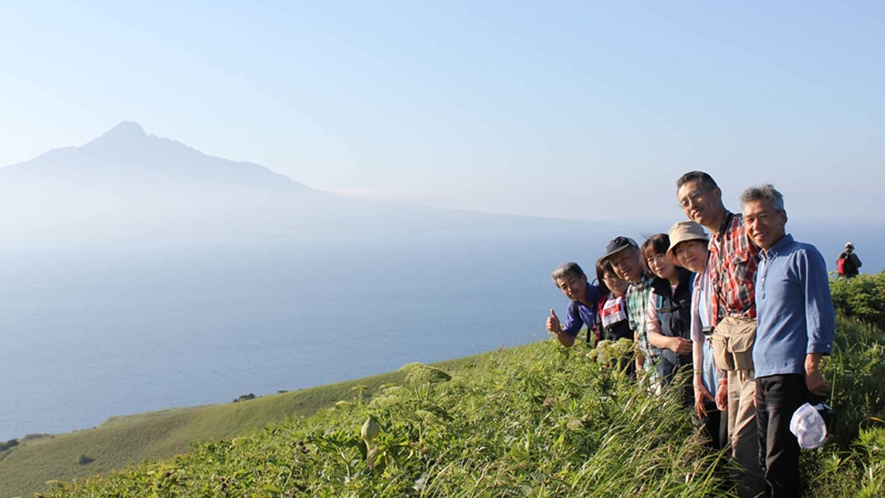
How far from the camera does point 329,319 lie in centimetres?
19712

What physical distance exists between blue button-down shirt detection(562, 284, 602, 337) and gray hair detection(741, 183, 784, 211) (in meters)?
2.61

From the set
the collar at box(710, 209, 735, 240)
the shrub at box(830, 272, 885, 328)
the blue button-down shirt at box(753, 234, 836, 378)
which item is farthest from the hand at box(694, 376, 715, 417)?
the shrub at box(830, 272, 885, 328)

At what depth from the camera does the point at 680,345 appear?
4.65m

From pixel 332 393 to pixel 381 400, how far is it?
30780 mm

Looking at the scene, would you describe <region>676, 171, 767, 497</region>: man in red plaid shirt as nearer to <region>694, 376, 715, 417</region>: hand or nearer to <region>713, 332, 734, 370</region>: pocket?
<region>713, 332, 734, 370</region>: pocket

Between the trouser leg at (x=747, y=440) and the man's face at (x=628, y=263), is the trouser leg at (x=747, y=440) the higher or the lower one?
the lower one

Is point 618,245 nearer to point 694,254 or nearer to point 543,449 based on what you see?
point 694,254

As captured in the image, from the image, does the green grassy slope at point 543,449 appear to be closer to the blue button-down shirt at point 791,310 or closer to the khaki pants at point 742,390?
the khaki pants at point 742,390

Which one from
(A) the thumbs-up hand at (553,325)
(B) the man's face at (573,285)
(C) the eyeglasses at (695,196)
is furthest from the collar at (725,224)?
(A) the thumbs-up hand at (553,325)

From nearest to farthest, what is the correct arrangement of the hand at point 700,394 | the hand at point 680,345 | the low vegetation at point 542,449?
the low vegetation at point 542,449 → the hand at point 700,394 → the hand at point 680,345

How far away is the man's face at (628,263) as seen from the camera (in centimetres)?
518

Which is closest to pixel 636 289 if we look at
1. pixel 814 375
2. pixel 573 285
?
pixel 573 285

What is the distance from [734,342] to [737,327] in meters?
0.08

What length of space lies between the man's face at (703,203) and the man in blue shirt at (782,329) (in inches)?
15.8
